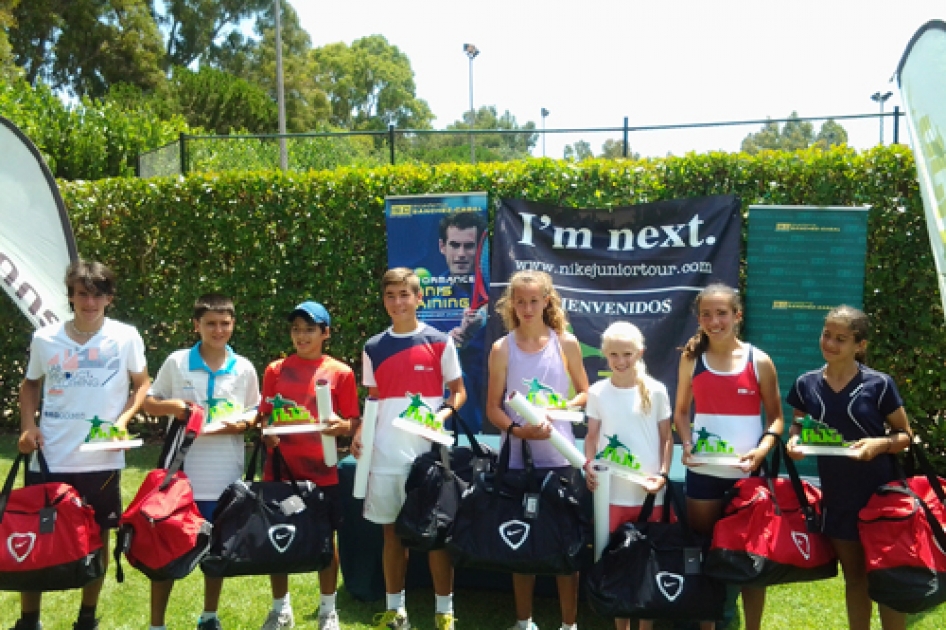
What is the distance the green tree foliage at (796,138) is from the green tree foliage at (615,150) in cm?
100

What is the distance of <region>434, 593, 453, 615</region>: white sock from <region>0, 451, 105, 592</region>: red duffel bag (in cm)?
159

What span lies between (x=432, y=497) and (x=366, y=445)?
15.7 inches

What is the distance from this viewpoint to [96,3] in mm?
35219

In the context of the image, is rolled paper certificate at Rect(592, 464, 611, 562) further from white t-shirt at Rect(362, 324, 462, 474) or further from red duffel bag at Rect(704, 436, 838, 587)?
white t-shirt at Rect(362, 324, 462, 474)

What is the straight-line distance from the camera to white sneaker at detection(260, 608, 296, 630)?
13.0 ft

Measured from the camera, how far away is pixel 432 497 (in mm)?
3693

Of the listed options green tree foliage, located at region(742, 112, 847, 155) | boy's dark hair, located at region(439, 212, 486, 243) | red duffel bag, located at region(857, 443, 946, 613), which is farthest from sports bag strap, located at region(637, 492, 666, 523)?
green tree foliage, located at region(742, 112, 847, 155)

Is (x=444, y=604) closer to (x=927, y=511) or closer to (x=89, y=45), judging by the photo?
(x=927, y=511)

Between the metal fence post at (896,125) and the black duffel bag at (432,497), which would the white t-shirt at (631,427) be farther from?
the metal fence post at (896,125)

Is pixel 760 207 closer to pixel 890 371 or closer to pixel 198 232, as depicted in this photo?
pixel 890 371

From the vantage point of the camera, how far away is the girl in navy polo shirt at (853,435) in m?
3.23

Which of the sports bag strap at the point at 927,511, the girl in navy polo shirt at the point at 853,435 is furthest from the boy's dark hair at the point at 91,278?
the sports bag strap at the point at 927,511

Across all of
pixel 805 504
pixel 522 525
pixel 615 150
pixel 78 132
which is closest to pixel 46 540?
pixel 522 525

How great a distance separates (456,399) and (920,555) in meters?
2.07
